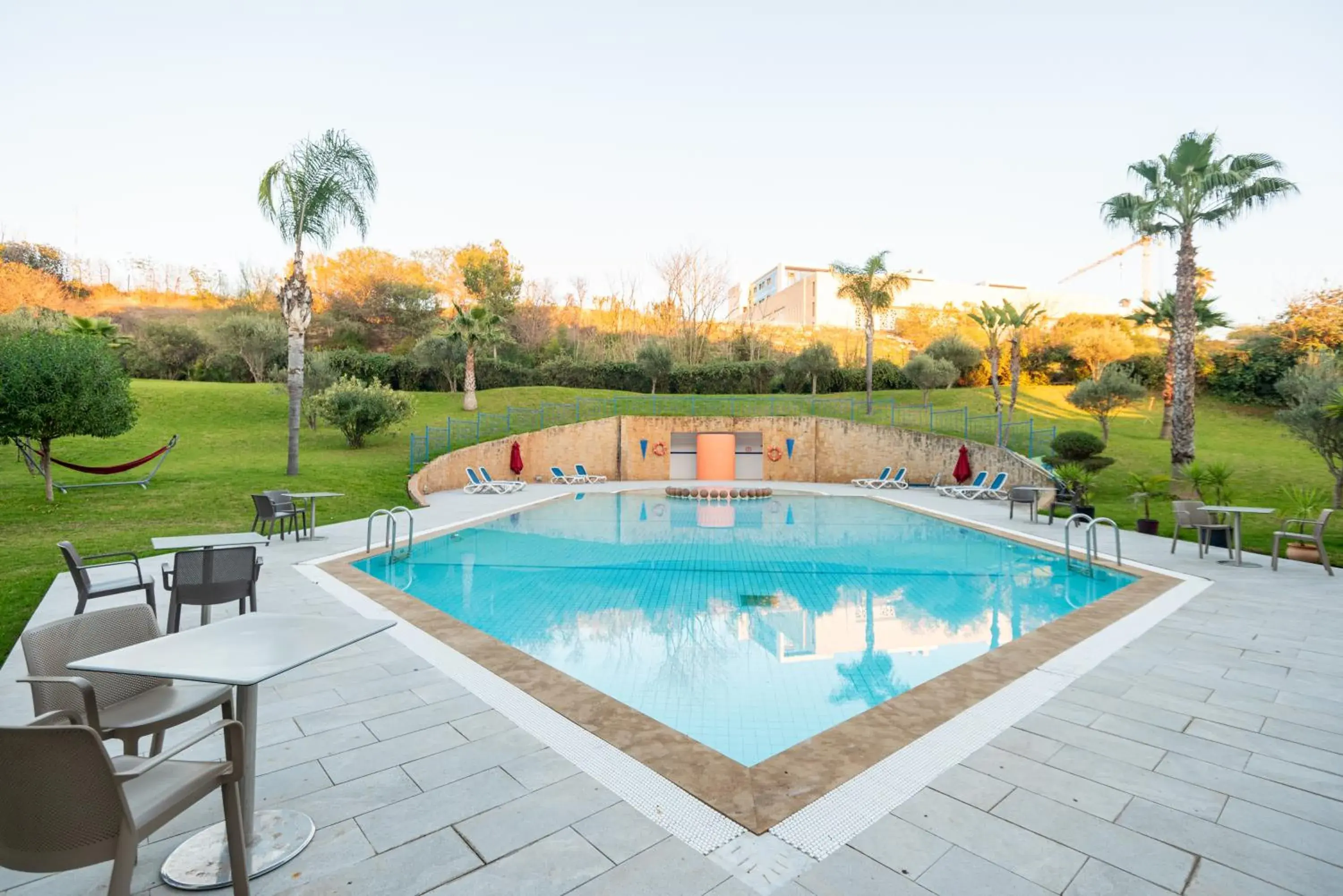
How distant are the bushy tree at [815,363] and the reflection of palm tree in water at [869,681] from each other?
24.4 meters

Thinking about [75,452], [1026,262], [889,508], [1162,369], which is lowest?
[889,508]

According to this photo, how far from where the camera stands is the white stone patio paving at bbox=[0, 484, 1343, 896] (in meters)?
2.29

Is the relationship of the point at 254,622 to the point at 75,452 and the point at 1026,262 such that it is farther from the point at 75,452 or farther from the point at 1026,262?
the point at 1026,262

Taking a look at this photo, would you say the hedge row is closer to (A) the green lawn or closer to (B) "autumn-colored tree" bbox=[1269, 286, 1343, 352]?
(A) the green lawn

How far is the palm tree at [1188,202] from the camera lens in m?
13.2

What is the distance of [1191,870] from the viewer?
234 cm

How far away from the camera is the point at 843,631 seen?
6.36 metres

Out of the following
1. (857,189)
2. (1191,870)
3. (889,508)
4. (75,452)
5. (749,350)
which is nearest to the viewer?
(1191,870)

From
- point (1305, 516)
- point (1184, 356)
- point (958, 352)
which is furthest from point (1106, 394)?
point (958, 352)

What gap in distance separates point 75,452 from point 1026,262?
62.9 m

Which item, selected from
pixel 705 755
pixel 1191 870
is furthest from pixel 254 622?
pixel 1191 870

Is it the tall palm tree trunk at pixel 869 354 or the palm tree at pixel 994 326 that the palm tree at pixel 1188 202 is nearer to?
the palm tree at pixel 994 326

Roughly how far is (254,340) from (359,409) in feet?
48.6

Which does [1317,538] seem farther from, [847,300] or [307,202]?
[847,300]
